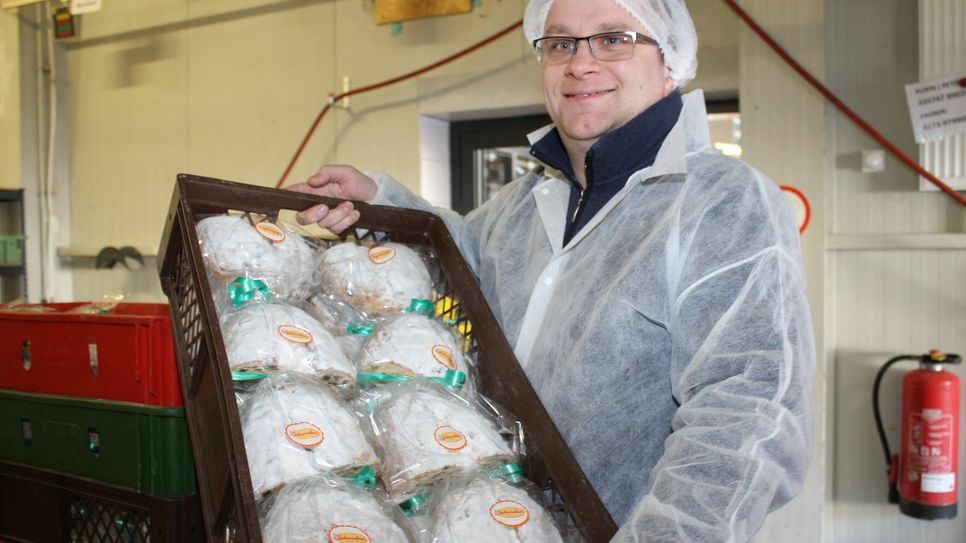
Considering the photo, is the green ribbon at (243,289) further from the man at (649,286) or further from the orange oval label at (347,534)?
the orange oval label at (347,534)

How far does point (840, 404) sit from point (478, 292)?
2.13 metres

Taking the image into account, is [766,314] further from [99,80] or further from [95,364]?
[99,80]

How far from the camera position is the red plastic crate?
130cm

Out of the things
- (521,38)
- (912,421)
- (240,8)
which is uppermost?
(240,8)

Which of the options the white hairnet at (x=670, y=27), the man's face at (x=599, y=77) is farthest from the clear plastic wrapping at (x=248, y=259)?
the white hairnet at (x=670, y=27)

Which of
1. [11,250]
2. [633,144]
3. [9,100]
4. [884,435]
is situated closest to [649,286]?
[633,144]

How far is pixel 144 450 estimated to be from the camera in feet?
4.18

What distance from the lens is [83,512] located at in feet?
4.47

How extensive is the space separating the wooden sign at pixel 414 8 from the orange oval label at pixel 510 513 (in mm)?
3028

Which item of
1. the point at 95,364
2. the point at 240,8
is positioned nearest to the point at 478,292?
the point at 95,364

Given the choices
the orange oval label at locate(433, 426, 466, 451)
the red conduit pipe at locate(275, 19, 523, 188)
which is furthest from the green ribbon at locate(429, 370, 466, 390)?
the red conduit pipe at locate(275, 19, 523, 188)

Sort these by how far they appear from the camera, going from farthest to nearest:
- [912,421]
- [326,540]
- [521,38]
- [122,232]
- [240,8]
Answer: [122,232], [240,8], [521,38], [912,421], [326,540]

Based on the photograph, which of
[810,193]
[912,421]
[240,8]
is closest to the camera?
[912,421]

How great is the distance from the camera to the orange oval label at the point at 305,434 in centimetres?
110
